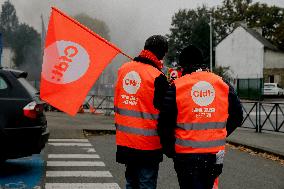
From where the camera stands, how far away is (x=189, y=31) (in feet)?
281

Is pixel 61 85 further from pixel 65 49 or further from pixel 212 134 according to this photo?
pixel 212 134

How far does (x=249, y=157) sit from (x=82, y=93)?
23.1 feet

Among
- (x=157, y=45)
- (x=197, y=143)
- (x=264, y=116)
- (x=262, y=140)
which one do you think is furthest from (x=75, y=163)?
(x=264, y=116)

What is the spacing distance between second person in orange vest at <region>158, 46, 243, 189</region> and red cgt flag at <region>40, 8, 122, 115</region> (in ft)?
4.44

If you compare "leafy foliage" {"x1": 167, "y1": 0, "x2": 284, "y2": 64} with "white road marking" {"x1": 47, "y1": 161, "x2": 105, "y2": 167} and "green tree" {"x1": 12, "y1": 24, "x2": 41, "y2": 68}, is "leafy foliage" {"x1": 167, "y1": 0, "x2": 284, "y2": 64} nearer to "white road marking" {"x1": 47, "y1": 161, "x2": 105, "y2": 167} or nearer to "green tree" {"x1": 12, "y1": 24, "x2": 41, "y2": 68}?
"green tree" {"x1": 12, "y1": 24, "x2": 41, "y2": 68}

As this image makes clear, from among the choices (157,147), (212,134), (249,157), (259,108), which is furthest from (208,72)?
(259,108)

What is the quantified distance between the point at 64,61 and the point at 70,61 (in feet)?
0.20

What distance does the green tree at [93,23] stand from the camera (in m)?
78.8

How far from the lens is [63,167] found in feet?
31.6

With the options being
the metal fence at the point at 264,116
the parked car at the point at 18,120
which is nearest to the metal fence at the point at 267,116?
the metal fence at the point at 264,116

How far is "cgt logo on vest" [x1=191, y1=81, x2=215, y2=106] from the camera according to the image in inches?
172

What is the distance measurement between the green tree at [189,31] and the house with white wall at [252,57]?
30.4ft

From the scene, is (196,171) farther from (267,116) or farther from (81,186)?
(267,116)

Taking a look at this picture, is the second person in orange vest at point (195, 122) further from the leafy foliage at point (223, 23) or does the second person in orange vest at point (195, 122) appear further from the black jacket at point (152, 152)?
the leafy foliage at point (223, 23)
